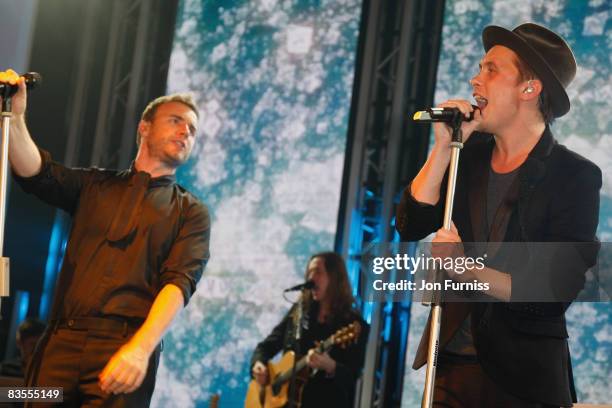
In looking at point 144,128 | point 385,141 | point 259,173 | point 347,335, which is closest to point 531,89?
point 144,128

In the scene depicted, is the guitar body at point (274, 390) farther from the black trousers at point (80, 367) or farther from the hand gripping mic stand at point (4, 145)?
the hand gripping mic stand at point (4, 145)

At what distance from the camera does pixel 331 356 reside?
5.50 meters

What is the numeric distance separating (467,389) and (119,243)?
1.38 metres

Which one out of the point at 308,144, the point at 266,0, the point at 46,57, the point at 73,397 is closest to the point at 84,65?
the point at 46,57

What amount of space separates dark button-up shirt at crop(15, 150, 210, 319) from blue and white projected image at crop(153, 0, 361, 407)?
2848 mm

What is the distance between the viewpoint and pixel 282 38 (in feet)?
21.2

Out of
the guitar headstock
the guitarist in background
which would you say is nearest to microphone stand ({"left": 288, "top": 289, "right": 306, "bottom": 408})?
the guitarist in background

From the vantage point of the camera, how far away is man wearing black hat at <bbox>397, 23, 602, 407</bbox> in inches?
93.0

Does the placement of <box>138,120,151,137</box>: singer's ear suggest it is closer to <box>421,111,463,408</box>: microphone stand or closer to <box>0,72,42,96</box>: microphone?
<box>0,72,42,96</box>: microphone

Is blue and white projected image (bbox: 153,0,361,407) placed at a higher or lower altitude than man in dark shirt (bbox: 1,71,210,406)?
higher

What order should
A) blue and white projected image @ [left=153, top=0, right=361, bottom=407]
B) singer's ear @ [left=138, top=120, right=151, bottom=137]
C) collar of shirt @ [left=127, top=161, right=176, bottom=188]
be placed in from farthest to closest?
blue and white projected image @ [left=153, top=0, right=361, bottom=407], singer's ear @ [left=138, top=120, right=151, bottom=137], collar of shirt @ [left=127, top=161, right=176, bottom=188]

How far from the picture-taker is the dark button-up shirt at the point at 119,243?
3.01 m

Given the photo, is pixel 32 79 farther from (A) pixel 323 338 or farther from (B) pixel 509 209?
(A) pixel 323 338

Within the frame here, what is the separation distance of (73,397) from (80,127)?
14.4 feet
